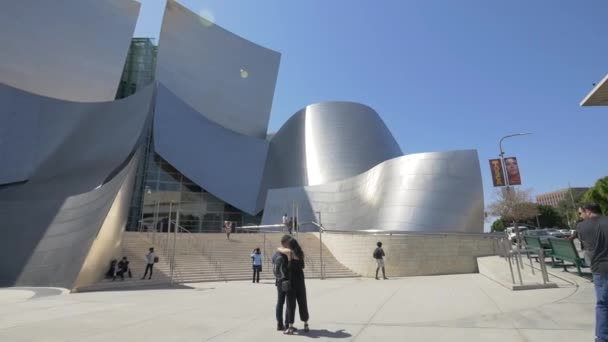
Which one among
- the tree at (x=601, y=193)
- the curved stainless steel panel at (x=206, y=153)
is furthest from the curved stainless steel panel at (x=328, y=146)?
the tree at (x=601, y=193)

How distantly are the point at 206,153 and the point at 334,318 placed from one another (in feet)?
84.4

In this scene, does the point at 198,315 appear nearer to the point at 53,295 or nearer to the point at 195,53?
the point at 53,295

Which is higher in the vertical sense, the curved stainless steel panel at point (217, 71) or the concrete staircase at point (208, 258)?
the curved stainless steel panel at point (217, 71)

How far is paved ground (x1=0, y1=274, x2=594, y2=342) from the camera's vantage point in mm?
3701

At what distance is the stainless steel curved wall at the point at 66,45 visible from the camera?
84.4 feet

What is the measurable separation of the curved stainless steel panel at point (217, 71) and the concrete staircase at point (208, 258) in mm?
19469

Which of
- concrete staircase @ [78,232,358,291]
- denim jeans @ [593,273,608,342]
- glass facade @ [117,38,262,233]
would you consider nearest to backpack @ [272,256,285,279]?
denim jeans @ [593,273,608,342]

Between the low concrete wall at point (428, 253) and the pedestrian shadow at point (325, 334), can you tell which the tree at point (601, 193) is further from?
the pedestrian shadow at point (325, 334)

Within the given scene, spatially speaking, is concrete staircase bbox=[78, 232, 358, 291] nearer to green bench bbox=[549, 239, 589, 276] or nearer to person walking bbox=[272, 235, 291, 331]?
green bench bbox=[549, 239, 589, 276]

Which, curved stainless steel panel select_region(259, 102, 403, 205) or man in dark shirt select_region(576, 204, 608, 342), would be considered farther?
curved stainless steel panel select_region(259, 102, 403, 205)

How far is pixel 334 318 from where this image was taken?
4.77m

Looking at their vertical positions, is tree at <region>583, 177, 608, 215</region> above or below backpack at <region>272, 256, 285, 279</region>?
above

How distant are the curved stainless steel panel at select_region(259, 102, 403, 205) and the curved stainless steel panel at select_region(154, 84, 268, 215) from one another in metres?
1.63

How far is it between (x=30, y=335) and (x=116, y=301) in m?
3.04
